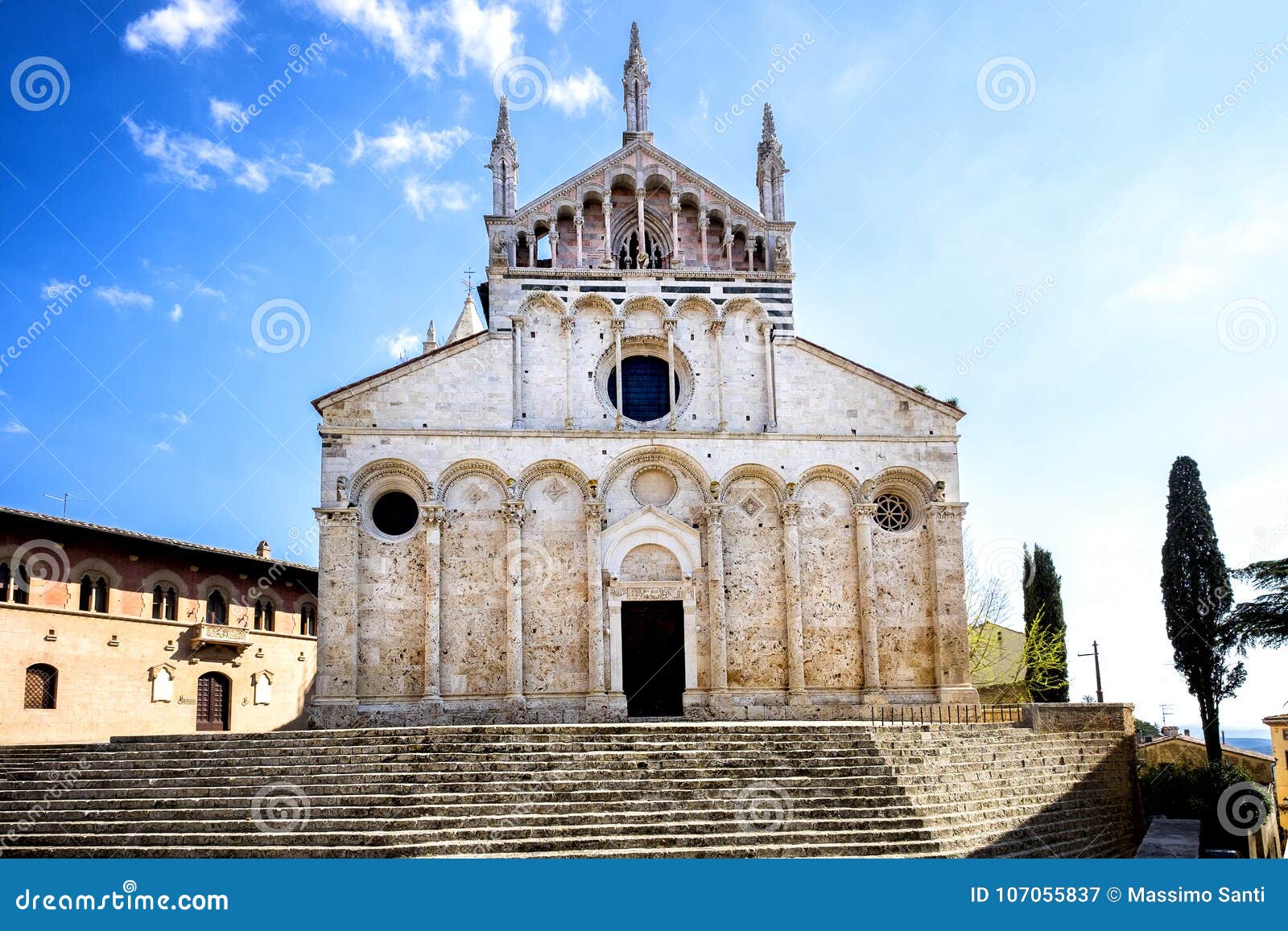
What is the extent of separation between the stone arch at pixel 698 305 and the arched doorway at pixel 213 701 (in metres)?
21.1

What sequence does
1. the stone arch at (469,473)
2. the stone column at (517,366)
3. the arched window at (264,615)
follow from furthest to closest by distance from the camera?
the arched window at (264,615) → the stone column at (517,366) → the stone arch at (469,473)

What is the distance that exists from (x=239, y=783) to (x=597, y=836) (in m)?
6.29

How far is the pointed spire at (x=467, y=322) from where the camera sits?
150 ft

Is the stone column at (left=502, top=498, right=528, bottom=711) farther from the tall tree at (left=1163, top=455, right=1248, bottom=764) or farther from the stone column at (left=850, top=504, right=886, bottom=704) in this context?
the tall tree at (left=1163, top=455, right=1248, bottom=764)

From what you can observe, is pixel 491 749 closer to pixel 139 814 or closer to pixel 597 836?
pixel 597 836

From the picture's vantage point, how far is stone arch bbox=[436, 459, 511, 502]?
981 inches

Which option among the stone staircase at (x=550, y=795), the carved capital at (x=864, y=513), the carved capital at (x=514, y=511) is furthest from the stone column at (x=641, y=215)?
the stone staircase at (x=550, y=795)

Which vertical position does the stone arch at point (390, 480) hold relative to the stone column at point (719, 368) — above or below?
below

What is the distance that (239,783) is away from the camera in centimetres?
1698

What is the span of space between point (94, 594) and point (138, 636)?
2.00 m

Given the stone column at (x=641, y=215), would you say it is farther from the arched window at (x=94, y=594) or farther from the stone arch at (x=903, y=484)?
the arched window at (x=94, y=594)

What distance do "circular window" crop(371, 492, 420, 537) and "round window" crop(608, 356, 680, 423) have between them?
579 cm

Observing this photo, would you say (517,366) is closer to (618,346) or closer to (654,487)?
(618,346)

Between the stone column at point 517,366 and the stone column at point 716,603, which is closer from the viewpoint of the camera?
the stone column at point 716,603
